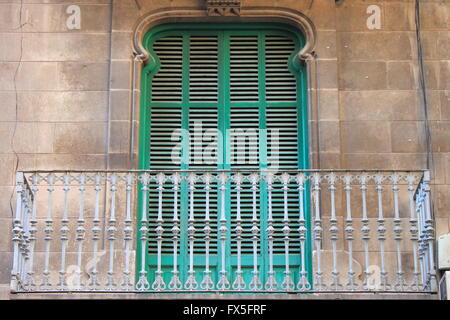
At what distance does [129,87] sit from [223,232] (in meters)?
2.53

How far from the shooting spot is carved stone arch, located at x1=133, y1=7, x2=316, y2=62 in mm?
14438

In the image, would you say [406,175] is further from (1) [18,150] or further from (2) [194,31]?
(1) [18,150]

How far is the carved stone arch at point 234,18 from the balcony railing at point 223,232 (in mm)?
1603

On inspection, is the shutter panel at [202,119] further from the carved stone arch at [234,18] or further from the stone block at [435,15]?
the stone block at [435,15]

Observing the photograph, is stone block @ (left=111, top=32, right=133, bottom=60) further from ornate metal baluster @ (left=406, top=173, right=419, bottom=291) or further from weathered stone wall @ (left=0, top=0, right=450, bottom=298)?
ornate metal baluster @ (left=406, top=173, right=419, bottom=291)

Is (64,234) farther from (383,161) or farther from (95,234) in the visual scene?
(383,161)

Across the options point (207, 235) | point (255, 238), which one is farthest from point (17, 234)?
point (255, 238)

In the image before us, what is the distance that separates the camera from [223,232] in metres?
12.5

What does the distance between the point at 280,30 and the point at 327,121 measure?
137cm

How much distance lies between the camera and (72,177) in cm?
1322

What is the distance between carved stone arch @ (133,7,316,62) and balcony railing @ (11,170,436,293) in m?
1.60
